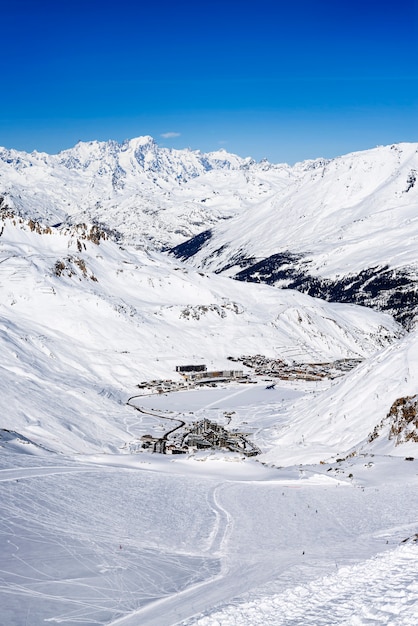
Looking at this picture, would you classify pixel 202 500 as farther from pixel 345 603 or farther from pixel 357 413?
pixel 357 413

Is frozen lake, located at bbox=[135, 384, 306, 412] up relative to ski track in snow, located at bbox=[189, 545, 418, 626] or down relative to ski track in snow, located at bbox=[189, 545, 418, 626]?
down

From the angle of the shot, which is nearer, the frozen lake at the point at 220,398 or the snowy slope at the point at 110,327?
the snowy slope at the point at 110,327

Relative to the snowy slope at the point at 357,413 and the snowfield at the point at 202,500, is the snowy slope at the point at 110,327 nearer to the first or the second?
the snowfield at the point at 202,500

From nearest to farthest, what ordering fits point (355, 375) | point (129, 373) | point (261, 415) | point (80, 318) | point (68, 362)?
point (355, 375)
point (261, 415)
point (68, 362)
point (129, 373)
point (80, 318)

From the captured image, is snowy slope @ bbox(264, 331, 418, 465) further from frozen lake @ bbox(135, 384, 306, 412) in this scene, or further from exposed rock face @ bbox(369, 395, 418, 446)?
frozen lake @ bbox(135, 384, 306, 412)

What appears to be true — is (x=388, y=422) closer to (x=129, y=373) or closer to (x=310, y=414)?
(x=310, y=414)

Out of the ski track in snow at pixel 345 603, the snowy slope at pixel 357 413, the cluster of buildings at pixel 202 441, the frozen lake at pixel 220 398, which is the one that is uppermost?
the ski track in snow at pixel 345 603

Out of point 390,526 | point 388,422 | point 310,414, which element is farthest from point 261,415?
point 390,526

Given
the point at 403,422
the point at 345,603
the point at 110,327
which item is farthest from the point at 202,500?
the point at 110,327

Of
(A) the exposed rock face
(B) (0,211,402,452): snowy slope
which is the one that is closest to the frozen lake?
(B) (0,211,402,452): snowy slope

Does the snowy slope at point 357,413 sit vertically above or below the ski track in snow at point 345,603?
below

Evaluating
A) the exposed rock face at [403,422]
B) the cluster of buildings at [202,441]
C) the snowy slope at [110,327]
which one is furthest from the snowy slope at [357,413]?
the snowy slope at [110,327]
